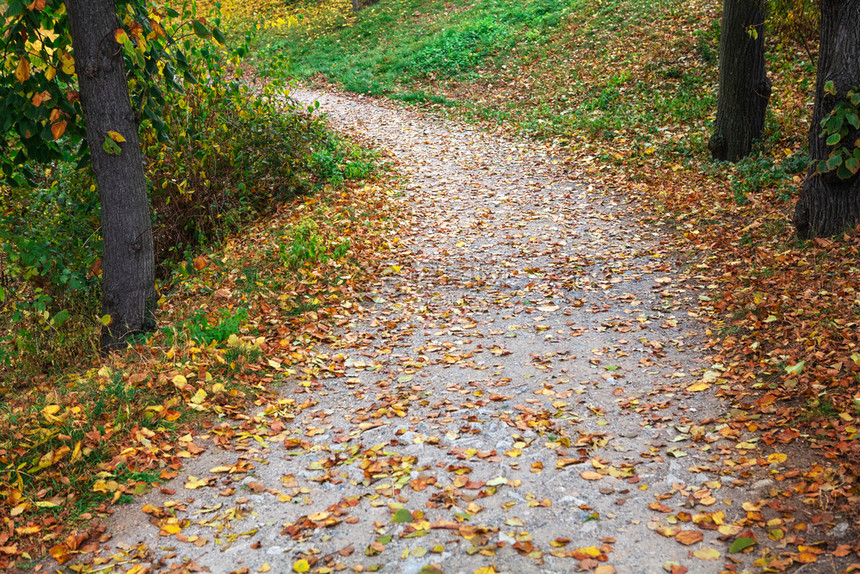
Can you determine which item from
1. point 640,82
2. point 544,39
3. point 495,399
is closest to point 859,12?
point 495,399

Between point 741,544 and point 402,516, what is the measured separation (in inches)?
71.9

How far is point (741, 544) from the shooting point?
3.07 m

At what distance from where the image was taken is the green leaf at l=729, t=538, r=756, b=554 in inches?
120

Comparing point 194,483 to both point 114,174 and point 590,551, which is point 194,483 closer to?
point 590,551

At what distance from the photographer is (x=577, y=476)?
3.82 metres

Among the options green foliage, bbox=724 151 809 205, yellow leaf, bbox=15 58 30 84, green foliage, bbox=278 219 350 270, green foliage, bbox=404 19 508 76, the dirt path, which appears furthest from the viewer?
green foliage, bbox=404 19 508 76

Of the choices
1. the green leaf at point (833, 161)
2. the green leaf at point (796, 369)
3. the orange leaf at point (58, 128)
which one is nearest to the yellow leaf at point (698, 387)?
the green leaf at point (796, 369)

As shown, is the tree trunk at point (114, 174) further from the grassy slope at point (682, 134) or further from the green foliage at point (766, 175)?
the green foliage at point (766, 175)

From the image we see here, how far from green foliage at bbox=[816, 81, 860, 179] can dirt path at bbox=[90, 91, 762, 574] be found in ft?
5.82

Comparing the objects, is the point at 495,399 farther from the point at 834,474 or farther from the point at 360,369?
the point at 834,474

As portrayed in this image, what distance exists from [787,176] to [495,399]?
5.79 meters

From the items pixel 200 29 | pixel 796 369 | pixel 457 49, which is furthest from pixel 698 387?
pixel 457 49

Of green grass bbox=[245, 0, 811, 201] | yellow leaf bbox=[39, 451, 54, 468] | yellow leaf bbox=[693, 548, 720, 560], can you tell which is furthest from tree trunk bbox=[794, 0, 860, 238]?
yellow leaf bbox=[39, 451, 54, 468]

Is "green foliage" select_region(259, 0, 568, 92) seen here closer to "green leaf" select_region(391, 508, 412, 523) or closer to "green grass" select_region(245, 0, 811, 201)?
"green grass" select_region(245, 0, 811, 201)
